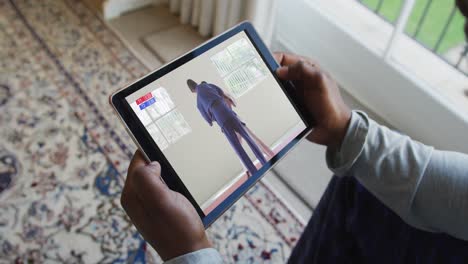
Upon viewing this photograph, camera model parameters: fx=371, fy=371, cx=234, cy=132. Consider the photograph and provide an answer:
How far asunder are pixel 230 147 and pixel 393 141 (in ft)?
0.91

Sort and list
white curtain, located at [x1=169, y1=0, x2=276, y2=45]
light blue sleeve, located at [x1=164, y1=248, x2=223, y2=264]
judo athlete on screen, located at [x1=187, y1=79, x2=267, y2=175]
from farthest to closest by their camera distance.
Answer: white curtain, located at [x1=169, y1=0, x2=276, y2=45]
judo athlete on screen, located at [x1=187, y1=79, x2=267, y2=175]
light blue sleeve, located at [x1=164, y1=248, x2=223, y2=264]

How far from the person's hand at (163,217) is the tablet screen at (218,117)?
1.9 inches

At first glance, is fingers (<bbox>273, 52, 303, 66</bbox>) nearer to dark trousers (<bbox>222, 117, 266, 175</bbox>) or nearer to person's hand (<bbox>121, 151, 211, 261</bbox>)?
dark trousers (<bbox>222, 117, 266, 175</bbox>)

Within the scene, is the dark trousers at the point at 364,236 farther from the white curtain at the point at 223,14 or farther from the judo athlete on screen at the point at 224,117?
the white curtain at the point at 223,14

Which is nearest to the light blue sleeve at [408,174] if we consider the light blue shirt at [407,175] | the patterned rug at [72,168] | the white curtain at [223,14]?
the light blue shirt at [407,175]

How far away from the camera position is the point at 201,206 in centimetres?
56

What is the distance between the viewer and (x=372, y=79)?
1.33 meters

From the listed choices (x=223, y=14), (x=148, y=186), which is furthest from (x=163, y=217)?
(x=223, y=14)

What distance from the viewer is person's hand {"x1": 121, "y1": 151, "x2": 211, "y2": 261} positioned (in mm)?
502

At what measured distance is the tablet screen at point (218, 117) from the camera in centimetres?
57

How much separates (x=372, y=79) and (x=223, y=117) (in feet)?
2.93

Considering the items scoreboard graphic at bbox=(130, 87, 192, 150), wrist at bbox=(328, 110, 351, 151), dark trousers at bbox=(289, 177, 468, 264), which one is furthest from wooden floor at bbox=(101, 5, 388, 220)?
scoreboard graphic at bbox=(130, 87, 192, 150)

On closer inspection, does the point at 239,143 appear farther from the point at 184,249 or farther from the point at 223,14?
the point at 223,14

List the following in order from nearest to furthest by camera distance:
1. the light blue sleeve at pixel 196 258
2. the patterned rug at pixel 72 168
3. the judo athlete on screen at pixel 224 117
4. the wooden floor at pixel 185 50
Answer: the light blue sleeve at pixel 196 258
the judo athlete on screen at pixel 224 117
the patterned rug at pixel 72 168
the wooden floor at pixel 185 50
